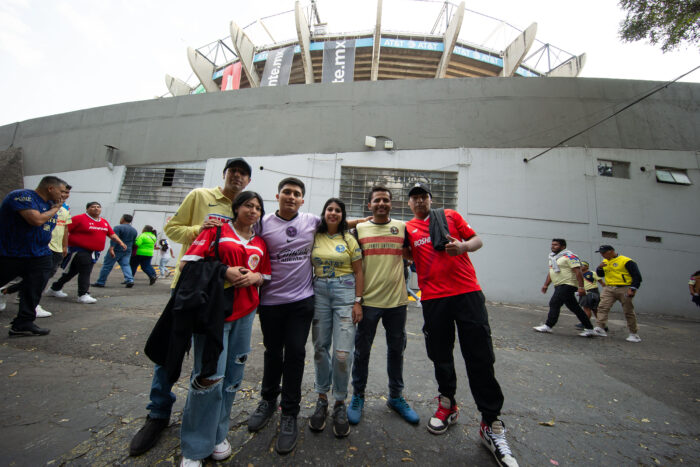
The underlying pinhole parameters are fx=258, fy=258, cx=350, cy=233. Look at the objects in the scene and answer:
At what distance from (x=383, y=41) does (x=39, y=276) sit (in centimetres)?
1942

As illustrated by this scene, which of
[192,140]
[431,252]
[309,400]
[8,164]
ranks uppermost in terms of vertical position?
[192,140]

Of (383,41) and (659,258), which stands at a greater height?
(383,41)

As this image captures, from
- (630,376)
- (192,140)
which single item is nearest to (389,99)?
(192,140)

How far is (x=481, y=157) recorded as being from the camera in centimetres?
959

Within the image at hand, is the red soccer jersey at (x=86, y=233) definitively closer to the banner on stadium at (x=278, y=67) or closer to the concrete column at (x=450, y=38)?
the banner on stadium at (x=278, y=67)

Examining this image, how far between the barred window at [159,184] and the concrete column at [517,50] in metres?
19.0

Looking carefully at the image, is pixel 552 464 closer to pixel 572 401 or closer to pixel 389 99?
pixel 572 401

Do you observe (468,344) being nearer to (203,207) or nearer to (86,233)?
(203,207)

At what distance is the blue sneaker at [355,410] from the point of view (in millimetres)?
1959

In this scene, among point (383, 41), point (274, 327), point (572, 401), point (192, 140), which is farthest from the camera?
point (383, 41)

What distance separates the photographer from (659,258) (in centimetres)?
889

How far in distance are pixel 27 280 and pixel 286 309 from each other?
3.64 m

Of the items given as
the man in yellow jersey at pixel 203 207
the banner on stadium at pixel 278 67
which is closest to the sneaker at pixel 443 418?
the man in yellow jersey at pixel 203 207

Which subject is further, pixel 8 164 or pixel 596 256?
pixel 8 164
